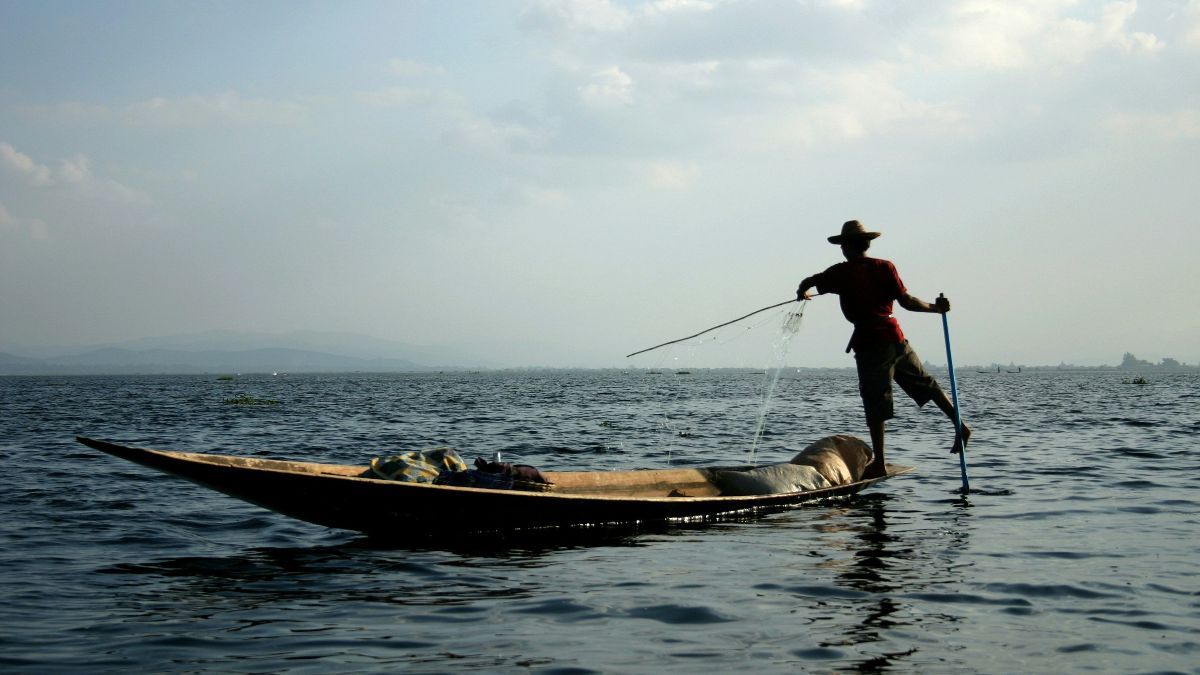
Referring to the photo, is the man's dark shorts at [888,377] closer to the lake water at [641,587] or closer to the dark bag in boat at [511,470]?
the lake water at [641,587]

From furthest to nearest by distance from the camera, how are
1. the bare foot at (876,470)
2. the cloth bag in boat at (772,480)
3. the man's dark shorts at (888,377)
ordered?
the bare foot at (876,470) → the man's dark shorts at (888,377) → the cloth bag in boat at (772,480)

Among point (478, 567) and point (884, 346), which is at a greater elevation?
point (884, 346)

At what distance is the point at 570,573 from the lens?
751 centimetres

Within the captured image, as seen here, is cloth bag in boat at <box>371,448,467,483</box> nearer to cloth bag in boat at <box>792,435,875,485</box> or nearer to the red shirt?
cloth bag in boat at <box>792,435,875,485</box>

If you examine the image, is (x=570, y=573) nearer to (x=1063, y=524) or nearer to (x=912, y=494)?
(x=1063, y=524)

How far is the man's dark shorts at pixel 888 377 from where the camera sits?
11.2 meters

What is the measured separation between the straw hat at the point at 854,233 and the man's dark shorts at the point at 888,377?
1.33 meters

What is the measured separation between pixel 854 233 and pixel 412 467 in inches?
227

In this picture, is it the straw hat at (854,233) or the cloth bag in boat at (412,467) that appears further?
the straw hat at (854,233)


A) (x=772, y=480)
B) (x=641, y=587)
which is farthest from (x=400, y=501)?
(x=772, y=480)

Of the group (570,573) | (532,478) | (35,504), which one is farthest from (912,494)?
(35,504)

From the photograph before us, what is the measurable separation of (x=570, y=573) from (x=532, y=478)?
241 centimetres

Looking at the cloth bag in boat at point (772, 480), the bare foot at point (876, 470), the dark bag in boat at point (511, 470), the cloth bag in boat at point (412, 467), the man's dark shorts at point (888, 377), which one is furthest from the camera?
the bare foot at point (876, 470)

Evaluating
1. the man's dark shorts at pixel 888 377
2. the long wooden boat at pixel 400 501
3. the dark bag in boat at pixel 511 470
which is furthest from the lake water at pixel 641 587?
the man's dark shorts at pixel 888 377
